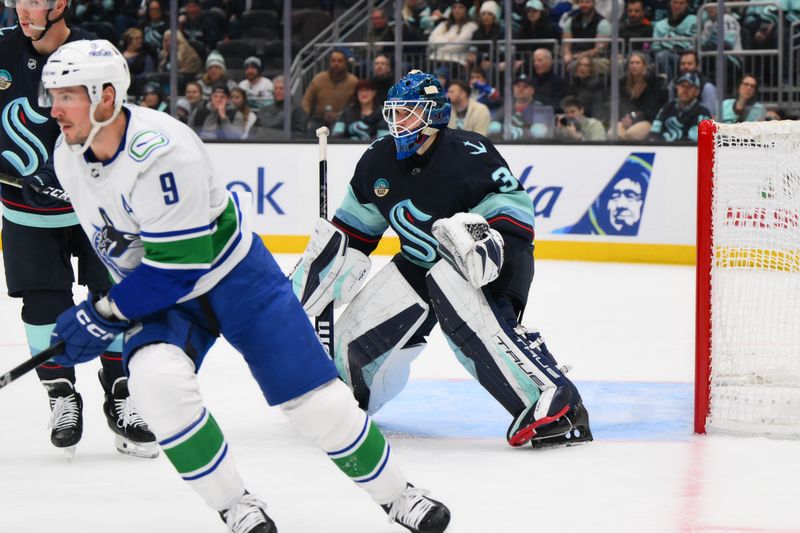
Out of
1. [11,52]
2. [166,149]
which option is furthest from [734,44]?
[166,149]

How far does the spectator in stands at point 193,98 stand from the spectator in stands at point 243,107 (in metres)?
0.22

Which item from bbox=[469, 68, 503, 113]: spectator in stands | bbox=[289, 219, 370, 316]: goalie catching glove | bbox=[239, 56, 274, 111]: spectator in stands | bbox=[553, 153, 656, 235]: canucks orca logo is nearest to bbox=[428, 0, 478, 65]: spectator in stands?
bbox=[469, 68, 503, 113]: spectator in stands

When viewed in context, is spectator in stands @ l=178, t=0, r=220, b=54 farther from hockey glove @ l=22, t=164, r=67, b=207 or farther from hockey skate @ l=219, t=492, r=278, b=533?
hockey skate @ l=219, t=492, r=278, b=533

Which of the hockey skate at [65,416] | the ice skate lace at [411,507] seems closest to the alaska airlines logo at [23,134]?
the hockey skate at [65,416]

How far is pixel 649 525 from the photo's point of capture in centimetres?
284

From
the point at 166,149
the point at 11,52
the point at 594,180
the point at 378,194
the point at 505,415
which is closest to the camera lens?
the point at 166,149

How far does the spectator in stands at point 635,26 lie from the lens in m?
8.63

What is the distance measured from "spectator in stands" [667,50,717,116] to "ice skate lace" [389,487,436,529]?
6.11 m

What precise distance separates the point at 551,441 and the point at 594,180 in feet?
15.9

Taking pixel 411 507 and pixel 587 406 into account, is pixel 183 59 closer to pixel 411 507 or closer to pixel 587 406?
pixel 587 406

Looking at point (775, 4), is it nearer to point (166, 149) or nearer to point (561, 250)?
point (561, 250)

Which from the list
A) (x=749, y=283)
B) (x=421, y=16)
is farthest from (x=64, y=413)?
(x=421, y=16)

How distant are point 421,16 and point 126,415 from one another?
251 inches

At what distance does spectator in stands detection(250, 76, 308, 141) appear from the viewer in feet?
30.0
